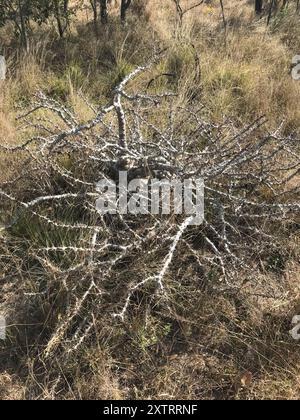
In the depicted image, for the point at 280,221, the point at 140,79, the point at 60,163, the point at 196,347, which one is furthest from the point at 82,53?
the point at 196,347

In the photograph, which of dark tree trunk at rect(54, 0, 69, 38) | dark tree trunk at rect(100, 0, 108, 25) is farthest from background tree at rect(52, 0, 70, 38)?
dark tree trunk at rect(100, 0, 108, 25)

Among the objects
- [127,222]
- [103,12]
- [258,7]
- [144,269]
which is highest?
[103,12]

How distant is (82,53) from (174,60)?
1.01m

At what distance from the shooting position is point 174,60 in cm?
441

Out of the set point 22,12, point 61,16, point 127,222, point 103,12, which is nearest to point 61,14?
point 61,16

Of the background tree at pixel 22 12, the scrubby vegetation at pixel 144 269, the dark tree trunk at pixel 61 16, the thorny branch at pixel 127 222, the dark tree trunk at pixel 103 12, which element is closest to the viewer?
the scrubby vegetation at pixel 144 269

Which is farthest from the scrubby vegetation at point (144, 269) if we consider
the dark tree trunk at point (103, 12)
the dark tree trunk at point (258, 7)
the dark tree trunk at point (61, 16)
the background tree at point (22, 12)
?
the dark tree trunk at point (258, 7)

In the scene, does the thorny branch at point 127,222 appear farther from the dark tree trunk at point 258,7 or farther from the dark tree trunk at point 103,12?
the dark tree trunk at point 258,7

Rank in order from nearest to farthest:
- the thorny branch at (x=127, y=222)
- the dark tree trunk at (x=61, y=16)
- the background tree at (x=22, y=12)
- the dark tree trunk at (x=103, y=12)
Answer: the thorny branch at (x=127, y=222) < the background tree at (x=22, y=12) < the dark tree trunk at (x=61, y=16) < the dark tree trunk at (x=103, y=12)

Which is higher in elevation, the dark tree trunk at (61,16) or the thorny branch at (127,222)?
the dark tree trunk at (61,16)

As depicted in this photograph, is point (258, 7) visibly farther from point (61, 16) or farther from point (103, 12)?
point (61, 16)

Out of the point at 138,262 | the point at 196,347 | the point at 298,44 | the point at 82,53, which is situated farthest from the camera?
the point at 298,44

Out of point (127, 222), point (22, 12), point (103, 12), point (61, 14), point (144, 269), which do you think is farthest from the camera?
point (103, 12)
